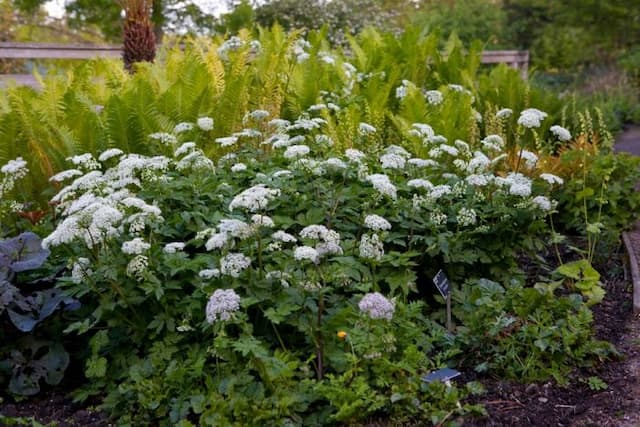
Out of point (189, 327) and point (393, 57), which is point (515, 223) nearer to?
point (189, 327)

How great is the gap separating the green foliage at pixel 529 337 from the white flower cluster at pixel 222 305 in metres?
1.05

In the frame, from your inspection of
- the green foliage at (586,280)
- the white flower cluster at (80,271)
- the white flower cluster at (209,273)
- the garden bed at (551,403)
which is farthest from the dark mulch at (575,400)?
the white flower cluster at (80,271)

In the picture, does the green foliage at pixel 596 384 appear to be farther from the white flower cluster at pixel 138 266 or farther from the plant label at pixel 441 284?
the white flower cluster at pixel 138 266

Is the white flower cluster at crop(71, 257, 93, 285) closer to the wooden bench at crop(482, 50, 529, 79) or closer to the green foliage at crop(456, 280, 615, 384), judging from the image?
the green foliage at crop(456, 280, 615, 384)

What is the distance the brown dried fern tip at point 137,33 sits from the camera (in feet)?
21.2

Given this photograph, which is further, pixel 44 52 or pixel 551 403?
pixel 44 52

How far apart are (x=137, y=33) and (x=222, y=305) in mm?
5019

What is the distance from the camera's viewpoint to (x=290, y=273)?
2572mm

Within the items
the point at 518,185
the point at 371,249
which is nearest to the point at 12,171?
the point at 371,249

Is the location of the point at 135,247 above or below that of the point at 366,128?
below

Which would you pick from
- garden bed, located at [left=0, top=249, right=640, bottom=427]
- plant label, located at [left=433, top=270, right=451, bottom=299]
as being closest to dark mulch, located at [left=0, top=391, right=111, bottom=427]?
garden bed, located at [left=0, top=249, right=640, bottom=427]

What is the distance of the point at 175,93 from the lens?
15.1 feet

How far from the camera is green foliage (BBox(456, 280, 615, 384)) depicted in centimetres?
267

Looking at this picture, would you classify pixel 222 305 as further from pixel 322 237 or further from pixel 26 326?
pixel 26 326
